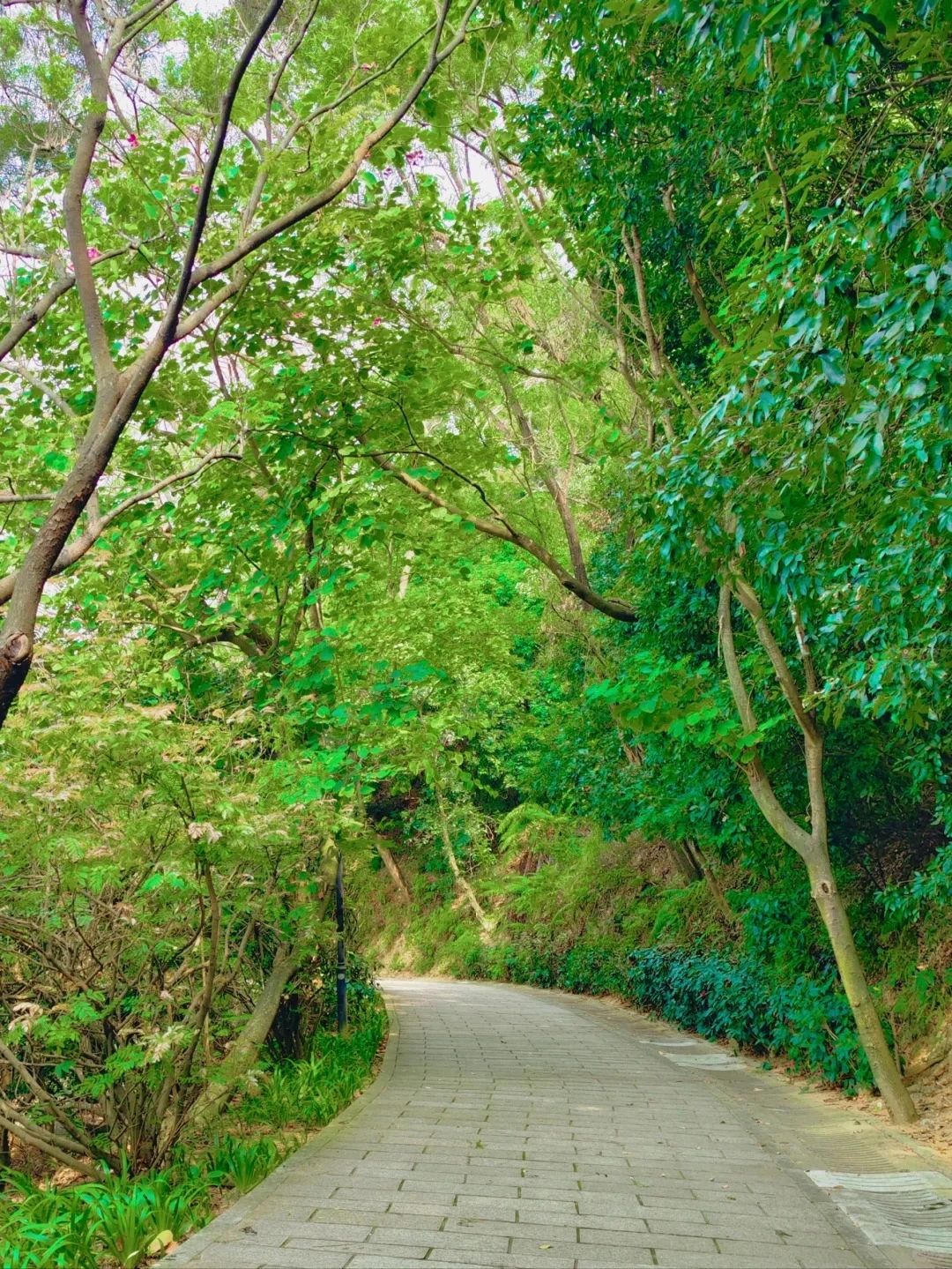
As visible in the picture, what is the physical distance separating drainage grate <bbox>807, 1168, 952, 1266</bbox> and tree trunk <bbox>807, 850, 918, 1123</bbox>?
150 cm

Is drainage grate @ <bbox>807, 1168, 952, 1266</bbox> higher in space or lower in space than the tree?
lower

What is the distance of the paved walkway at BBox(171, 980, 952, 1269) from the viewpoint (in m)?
4.47

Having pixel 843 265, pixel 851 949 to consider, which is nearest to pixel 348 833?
pixel 851 949

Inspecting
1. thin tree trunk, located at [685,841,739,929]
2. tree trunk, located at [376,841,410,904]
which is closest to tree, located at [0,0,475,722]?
thin tree trunk, located at [685,841,739,929]

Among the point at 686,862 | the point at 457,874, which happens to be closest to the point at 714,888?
the point at 686,862

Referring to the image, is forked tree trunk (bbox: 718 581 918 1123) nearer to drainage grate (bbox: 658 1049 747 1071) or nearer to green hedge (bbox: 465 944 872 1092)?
green hedge (bbox: 465 944 872 1092)

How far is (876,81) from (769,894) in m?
7.31

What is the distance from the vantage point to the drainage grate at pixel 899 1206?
477cm

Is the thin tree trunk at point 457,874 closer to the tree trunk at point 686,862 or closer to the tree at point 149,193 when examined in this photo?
the tree trunk at point 686,862

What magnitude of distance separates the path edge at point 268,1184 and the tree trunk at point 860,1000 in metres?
3.90

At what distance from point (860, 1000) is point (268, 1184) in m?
4.68

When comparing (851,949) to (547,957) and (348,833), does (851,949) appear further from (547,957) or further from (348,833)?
(547,957)

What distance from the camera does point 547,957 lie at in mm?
20062

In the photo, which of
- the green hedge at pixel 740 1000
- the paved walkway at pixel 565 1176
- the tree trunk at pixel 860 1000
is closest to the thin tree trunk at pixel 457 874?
the green hedge at pixel 740 1000
